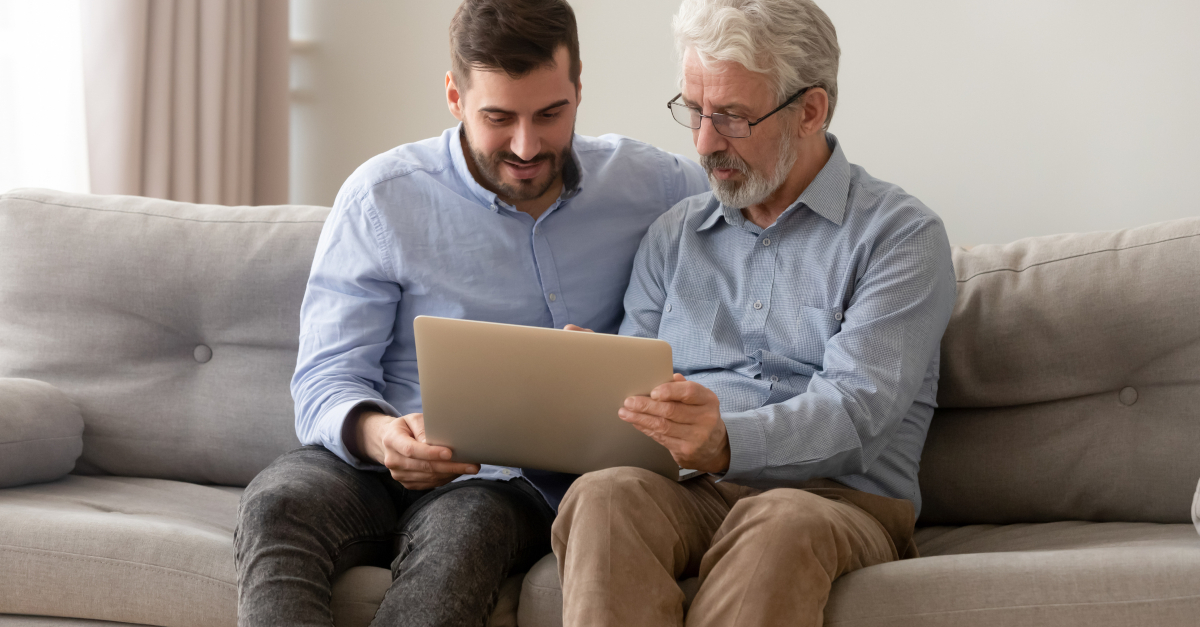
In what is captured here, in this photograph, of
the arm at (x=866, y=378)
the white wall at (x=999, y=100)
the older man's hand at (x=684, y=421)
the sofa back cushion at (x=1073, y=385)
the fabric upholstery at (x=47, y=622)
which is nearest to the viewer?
the older man's hand at (x=684, y=421)

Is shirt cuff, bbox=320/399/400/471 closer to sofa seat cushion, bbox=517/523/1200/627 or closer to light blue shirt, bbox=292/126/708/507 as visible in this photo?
light blue shirt, bbox=292/126/708/507

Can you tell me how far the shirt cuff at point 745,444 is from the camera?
4.19ft

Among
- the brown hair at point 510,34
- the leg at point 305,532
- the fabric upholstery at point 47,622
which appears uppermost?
the brown hair at point 510,34

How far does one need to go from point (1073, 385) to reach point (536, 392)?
0.97m

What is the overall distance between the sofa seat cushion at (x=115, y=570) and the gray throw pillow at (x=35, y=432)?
8.2 inches

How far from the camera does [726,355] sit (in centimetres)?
153

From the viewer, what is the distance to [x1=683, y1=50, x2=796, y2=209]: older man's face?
149 cm

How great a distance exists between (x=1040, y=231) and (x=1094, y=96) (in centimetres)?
32

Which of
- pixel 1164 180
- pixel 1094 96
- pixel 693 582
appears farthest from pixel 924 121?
pixel 693 582

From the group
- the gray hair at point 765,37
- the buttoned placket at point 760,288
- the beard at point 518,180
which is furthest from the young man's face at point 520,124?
the buttoned placket at point 760,288

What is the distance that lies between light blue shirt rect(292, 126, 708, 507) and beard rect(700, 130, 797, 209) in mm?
297

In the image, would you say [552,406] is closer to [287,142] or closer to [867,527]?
[867,527]

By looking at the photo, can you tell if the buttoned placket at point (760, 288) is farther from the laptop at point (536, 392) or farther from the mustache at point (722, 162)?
the laptop at point (536, 392)

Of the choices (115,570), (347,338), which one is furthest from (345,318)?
(115,570)
